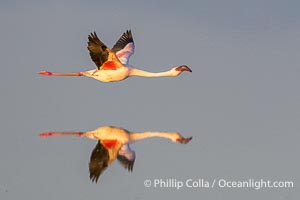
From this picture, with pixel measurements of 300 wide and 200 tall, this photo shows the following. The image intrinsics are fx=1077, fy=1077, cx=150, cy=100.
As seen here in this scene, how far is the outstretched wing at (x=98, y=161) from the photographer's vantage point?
65.4 feet

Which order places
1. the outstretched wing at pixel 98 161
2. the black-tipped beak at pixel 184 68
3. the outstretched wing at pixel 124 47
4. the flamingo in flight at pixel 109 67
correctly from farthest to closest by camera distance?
the outstretched wing at pixel 124 47 → the black-tipped beak at pixel 184 68 → the flamingo in flight at pixel 109 67 → the outstretched wing at pixel 98 161

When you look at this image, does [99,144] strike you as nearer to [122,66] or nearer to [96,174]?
[96,174]

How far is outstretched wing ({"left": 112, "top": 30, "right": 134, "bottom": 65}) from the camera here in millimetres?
25438

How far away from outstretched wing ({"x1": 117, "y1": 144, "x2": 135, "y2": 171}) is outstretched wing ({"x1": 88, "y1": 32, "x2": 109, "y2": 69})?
2683 mm

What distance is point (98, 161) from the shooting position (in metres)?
20.4

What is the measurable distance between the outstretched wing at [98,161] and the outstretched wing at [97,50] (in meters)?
2.54

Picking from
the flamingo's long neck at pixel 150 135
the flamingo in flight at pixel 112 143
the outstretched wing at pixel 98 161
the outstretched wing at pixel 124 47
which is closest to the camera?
the outstretched wing at pixel 98 161

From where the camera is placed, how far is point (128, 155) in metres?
20.7

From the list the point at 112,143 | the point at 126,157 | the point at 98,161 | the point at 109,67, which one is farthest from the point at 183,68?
the point at 98,161

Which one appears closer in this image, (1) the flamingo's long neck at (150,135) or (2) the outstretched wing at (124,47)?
(1) the flamingo's long neck at (150,135)

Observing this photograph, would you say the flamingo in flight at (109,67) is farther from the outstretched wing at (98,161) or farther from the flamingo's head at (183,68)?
the outstretched wing at (98,161)

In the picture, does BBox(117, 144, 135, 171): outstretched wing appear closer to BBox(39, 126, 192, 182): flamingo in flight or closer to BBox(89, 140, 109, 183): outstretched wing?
BBox(39, 126, 192, 182): flamingo in flight

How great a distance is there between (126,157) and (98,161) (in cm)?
57

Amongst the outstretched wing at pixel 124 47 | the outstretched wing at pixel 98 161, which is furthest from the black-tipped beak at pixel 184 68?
the outstretched wing at pixel 98 161
